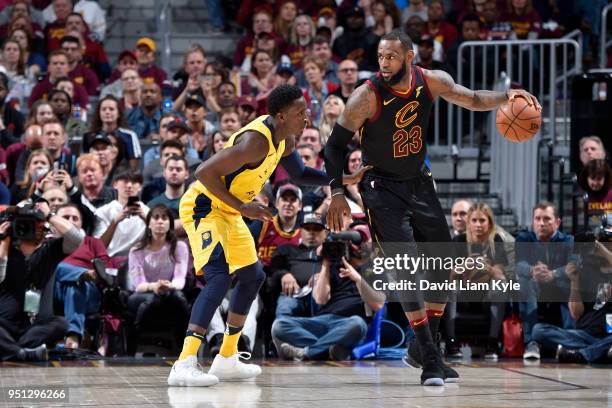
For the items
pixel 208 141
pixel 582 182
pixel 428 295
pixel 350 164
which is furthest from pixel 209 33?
pixel 428 295

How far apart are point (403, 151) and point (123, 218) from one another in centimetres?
364

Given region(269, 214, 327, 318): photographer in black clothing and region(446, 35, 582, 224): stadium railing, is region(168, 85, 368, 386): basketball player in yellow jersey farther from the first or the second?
region(446, 35, 582, 224): stadium railing

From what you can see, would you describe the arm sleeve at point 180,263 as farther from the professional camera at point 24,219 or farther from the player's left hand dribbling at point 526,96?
the player's left hand dribbling at point 526,96

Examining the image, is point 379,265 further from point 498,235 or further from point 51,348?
point 51,348

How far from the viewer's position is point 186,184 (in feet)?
35.7

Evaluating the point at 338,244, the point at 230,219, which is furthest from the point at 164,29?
the point at 230,219

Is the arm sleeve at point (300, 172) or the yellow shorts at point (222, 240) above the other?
the arm sleeve at point (300, 172)

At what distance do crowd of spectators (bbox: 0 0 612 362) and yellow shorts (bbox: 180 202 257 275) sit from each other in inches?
78.7

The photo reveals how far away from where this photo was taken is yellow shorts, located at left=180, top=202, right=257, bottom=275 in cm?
734

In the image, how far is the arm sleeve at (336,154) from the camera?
7266 millimetres

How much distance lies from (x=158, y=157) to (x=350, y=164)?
7.25 ft

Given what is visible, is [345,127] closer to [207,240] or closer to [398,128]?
[398,128]

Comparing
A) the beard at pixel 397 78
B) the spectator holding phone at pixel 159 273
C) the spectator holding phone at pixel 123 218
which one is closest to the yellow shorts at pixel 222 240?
the beard at pixel 397 78

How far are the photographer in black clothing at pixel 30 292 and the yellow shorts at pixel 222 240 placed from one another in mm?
1994
